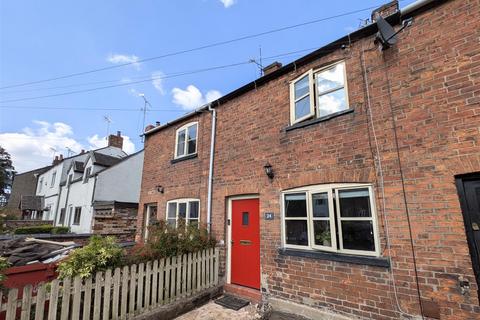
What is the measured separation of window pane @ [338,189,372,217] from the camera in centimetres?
495

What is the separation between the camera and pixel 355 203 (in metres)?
5.08

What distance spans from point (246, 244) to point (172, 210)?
3.87m

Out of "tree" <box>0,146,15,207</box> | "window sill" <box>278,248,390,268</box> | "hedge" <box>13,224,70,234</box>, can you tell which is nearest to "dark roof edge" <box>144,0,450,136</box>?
"window sill" <box>278,248,390,268</box>

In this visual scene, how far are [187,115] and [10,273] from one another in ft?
22.6

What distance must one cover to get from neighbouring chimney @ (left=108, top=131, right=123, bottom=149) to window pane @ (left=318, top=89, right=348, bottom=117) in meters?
24.2

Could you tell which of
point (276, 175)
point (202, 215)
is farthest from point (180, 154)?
point (276, 175)

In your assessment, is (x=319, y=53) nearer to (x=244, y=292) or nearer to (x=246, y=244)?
(x=246, y=244)

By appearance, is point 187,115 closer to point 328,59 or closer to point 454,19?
point 328,59

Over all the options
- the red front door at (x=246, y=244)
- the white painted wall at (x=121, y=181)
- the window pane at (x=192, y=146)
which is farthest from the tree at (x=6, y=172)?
the red front door at (x=246, y=244)

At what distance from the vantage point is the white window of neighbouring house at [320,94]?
586 cm

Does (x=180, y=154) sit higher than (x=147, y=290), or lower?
higher

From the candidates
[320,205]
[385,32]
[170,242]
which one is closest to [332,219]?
[320,205]

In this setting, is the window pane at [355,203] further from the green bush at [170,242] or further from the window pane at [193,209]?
the window pane at [193,209]

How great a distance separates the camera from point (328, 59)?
242 inches
